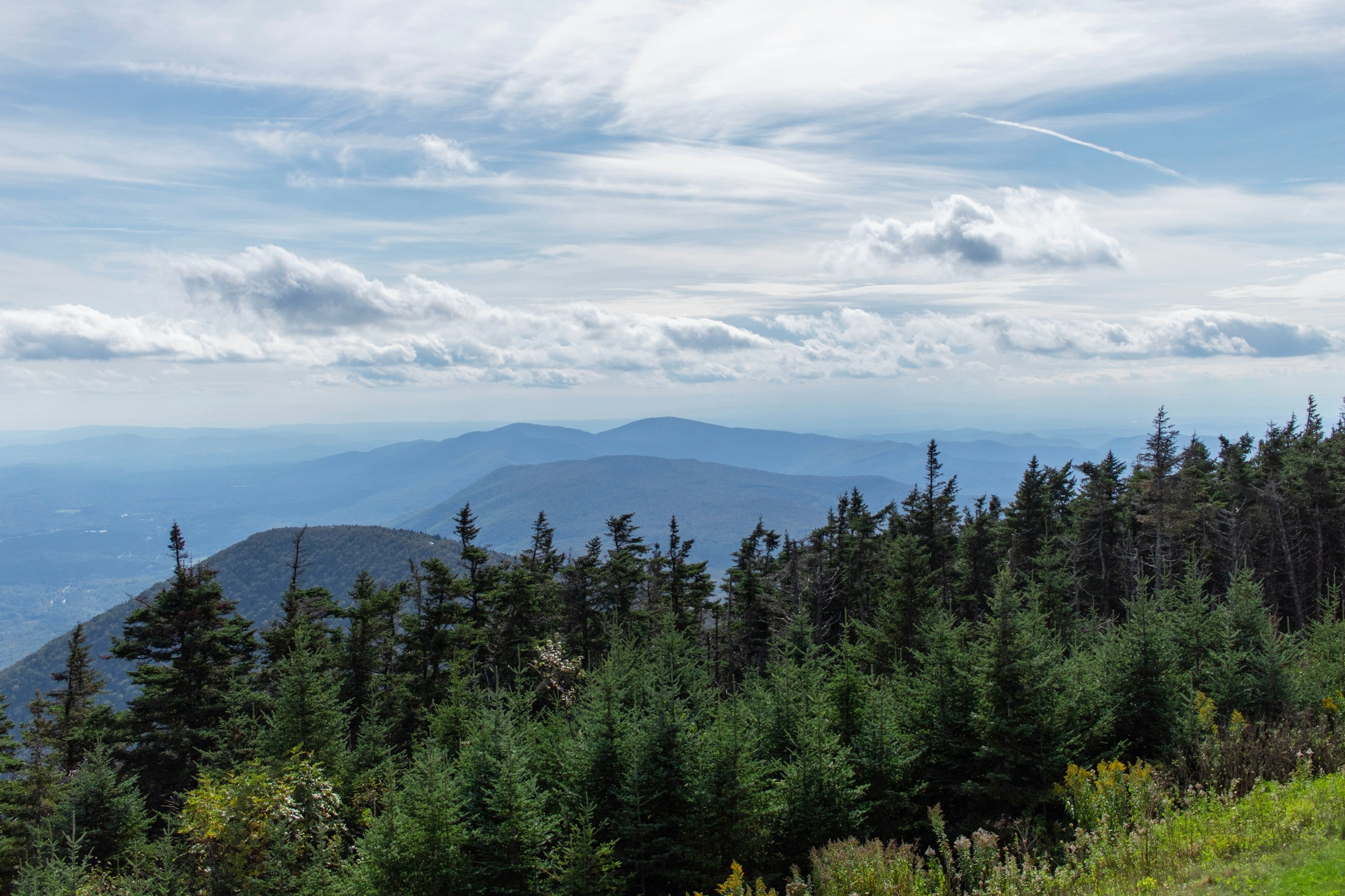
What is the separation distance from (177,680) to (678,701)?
30.6 m

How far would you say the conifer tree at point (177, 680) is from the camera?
3644 cm

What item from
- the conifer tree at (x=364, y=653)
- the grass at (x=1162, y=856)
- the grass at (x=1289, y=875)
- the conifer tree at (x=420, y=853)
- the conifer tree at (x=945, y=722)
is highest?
the grass at (x=1289, y=875)

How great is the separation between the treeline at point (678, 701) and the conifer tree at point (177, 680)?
143 millimetres

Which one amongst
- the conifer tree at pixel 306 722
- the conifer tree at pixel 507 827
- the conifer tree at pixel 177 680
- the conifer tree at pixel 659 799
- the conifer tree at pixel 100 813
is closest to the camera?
the conifer tree at pixel 507 827

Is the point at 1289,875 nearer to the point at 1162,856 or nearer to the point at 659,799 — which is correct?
the point at 1162,856

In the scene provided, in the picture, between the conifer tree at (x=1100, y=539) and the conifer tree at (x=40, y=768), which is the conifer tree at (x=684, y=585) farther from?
the conifer tree at (x=40, y=768)

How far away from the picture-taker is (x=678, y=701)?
20844mm

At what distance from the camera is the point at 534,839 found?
17.5 meters

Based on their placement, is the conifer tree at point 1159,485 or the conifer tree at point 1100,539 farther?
the conifer tree at point 1100,539

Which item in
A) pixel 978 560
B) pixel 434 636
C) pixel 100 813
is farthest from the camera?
pixel 978 560

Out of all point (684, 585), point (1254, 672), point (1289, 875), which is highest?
point (1289, 875)

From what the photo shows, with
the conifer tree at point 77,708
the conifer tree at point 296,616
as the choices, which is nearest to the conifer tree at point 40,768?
the conifer tree at point 77,708

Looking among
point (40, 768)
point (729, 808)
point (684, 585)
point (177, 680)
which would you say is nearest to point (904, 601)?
point (684, 585)

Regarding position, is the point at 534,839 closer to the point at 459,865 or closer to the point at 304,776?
the point at 459,865
